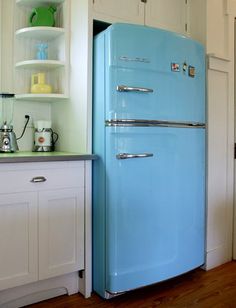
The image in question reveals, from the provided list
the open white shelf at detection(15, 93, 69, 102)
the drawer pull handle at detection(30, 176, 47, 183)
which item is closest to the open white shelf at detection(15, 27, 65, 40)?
the open white shelf at detection(15, 93, 69, 102)

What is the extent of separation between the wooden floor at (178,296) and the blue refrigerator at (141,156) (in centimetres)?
10

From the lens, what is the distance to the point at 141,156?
196 cm

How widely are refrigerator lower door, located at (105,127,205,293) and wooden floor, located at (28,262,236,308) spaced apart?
Result: 10 centimetres

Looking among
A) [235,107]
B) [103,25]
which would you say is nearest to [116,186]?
[103,25]

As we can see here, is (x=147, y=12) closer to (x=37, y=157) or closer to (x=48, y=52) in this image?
(x=48, y=52)

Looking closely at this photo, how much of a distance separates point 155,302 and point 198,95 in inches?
56.0

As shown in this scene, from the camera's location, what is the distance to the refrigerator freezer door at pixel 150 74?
1.89 metres

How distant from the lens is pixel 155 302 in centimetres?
196

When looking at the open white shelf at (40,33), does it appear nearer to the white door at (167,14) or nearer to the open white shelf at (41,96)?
the open white shelf at (41,96)

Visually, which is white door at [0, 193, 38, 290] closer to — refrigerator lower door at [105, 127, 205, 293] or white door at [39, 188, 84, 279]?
white door at [39, 188, 84, 279]

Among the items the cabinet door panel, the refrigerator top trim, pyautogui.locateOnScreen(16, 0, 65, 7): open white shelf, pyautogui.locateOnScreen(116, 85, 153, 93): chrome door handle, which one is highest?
pyautogui.locateOnScreen(16, 0, 65, 7): open white shelf

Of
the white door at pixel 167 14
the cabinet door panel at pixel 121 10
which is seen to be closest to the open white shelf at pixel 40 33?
the cabinet door panel at pixel 121 10

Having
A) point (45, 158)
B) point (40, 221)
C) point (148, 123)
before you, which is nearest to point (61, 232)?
point (40, 221)

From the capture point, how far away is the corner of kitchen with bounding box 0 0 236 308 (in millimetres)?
1840
